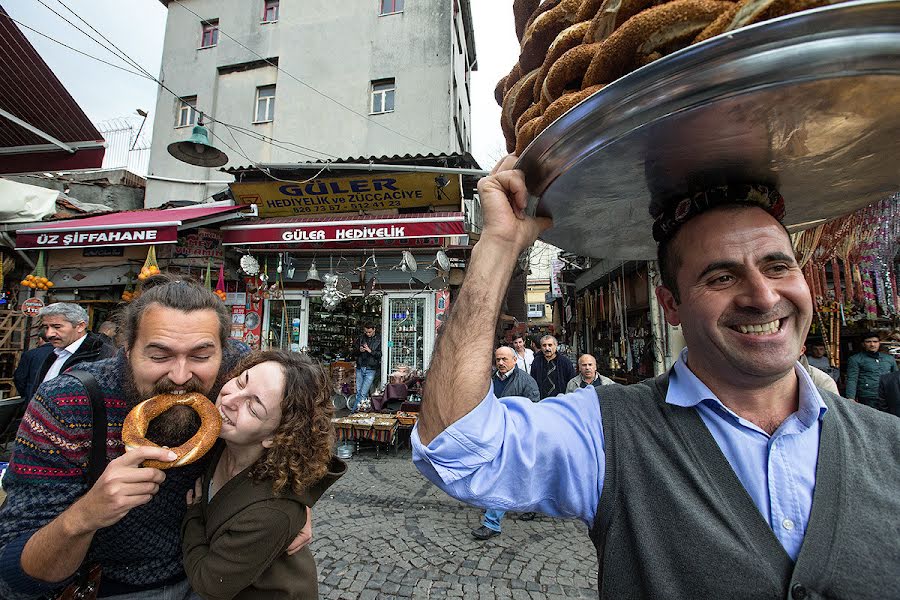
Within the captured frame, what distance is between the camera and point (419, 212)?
956 centimetres

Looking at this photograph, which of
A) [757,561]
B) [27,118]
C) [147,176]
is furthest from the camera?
[147,176]

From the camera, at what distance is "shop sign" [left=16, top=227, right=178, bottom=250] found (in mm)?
7738

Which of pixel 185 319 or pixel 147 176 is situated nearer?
pixel 185 319

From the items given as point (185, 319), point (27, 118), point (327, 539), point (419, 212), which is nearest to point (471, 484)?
point (185, 319)

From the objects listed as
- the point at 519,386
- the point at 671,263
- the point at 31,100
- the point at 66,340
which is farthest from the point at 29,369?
the point at 671,263

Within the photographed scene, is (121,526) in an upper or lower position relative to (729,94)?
lower

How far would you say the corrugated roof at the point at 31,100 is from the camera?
17.5 feet

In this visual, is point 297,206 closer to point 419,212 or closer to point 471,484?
point 419,212

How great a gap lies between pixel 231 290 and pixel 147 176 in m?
7.61

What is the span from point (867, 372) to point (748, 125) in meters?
8.15

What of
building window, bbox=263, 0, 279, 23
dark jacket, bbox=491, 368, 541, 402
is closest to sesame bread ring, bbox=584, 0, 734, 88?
dark jacket, bbox=491, 368, 541, 402

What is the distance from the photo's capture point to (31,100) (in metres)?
5.54

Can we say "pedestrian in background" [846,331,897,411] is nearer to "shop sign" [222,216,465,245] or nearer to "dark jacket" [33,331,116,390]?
"shop sign" [222,216,465,245]

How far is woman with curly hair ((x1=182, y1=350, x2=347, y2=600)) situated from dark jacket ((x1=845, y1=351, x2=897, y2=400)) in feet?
26.6
